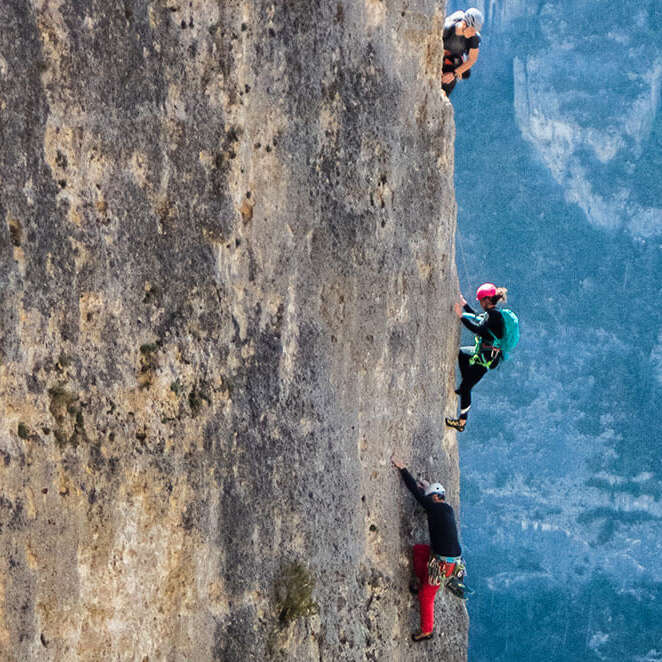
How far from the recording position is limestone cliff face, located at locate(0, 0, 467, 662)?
457 centimetres

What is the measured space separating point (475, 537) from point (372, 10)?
1153 inches

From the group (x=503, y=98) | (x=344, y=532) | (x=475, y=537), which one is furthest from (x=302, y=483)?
(x=503, y=98)

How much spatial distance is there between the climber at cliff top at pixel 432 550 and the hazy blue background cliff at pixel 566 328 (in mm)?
27212

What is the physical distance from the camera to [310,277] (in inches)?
230

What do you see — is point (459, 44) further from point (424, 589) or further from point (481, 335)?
point (424, 589)

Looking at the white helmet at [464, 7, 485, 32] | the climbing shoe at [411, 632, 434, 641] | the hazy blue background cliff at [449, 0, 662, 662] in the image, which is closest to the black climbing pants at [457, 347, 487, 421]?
the climbing shoe at [411, 632, 434, 641]

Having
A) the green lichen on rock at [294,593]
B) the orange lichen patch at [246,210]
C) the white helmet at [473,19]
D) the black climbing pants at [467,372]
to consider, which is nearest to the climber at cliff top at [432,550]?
the black climbing pants at [467,372]

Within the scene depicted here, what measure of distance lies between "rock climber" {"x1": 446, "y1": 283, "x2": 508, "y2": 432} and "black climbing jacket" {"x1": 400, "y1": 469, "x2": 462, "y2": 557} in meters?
0.75

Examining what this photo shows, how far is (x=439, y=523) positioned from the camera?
21.5 ft

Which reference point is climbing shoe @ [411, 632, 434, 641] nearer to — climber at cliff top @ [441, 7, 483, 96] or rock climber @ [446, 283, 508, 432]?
rock climber @ [446, 283, 508, 432]

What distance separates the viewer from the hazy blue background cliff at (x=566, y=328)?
108 ft

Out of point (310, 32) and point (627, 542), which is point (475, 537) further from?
point (310, 32)

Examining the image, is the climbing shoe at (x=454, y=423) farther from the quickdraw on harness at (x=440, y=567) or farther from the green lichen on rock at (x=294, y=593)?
the green lichen on rock at (x=294, y=593)

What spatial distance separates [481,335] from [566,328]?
98.2 feet
